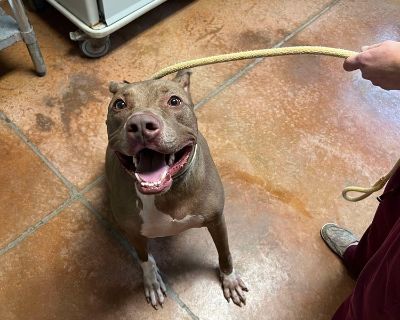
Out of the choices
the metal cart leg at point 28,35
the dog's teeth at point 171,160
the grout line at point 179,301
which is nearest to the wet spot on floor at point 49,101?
the metal cart leg at point 28,35

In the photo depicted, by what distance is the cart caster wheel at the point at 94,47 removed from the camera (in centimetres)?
304

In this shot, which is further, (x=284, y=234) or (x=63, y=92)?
(x=63, y=92)

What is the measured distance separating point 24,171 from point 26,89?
585 millimetres

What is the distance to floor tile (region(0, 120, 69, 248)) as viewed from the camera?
2432 mm

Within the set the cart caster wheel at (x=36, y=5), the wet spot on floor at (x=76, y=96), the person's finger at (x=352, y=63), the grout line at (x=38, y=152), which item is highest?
the person's finger at (x=352, y=63)

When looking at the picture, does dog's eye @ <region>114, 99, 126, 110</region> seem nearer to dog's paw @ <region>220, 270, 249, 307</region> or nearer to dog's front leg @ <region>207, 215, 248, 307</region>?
dog's front leg @ <region>207, 215, 248, 307</region>

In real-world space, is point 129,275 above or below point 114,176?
below

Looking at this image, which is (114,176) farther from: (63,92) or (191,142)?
(63,92)

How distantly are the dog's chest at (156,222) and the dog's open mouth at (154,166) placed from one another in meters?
0.18

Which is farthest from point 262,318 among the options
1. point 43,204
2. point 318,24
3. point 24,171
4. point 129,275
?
point 318,24

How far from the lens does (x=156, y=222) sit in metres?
1.81

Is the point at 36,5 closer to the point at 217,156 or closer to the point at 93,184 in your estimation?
the point at 93,184

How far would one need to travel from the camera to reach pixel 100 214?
2453 mm

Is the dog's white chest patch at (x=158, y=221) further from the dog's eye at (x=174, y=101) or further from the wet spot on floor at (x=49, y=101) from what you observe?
the wet spot on floor at (x=49, y=101)
